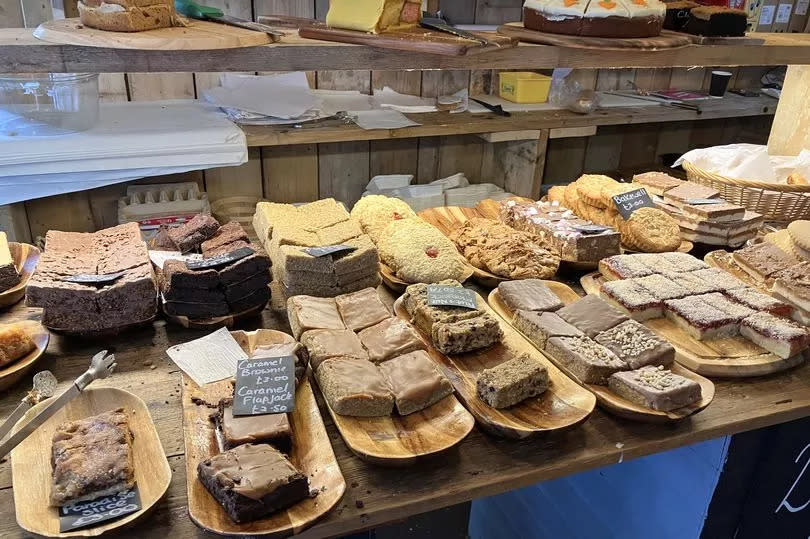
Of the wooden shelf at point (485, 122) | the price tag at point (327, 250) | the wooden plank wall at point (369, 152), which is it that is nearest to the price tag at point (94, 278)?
the price tag at point (327, 250)

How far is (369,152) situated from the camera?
12.2 ft

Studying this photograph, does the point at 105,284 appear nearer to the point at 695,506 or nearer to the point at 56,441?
the point at 56,441

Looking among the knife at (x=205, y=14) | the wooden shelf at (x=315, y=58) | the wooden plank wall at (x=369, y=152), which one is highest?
the knife at (x=205, y=14)

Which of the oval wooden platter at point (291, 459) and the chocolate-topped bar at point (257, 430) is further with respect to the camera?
the chocolate-topped bar at point (257, 430)

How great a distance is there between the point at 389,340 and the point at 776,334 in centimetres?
102

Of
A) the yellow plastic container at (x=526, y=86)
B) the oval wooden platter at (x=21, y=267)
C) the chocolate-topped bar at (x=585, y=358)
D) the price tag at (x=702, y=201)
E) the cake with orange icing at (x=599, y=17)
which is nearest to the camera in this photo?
the chocolate-topped bar at (x=585, y=358)

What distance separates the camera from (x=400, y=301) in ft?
6.03

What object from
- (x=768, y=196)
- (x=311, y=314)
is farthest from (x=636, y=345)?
(x=768, y=196)

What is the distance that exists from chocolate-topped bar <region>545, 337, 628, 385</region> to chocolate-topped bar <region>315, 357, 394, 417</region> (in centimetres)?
46

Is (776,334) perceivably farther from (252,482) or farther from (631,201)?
(252,482)

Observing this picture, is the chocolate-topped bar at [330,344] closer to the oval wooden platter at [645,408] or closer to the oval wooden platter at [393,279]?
the oval wooden platter at [393,279]

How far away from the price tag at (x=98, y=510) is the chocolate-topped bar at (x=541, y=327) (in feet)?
3.30

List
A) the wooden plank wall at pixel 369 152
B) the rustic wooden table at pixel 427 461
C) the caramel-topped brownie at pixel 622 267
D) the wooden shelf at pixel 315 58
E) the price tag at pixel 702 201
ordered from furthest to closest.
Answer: the wooden plank wall at pixel 369 152 < the price tag at pixel 702 201 < the caramel-topped brownie at pixel 622 267 < the wooden shelf at pixel 315 58 < the rustic wooden table at pixel 427 461

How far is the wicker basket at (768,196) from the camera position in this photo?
7.95 ft
